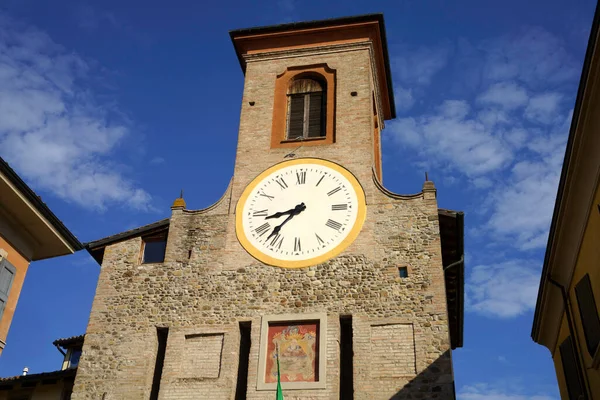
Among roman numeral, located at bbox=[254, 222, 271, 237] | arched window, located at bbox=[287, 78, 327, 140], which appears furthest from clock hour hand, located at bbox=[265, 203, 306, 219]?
arched window, located at bbox=[287, 78, 327, 140]

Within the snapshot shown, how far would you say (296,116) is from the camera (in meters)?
19.0

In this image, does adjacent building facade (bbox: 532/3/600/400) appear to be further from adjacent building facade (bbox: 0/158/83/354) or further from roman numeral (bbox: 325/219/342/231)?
adjacent building facade (bbox: 0/158/83/354)

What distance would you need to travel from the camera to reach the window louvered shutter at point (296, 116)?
18547 mm

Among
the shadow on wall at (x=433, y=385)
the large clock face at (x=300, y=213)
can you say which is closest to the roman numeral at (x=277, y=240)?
the large clock face at (x=300, y=213)

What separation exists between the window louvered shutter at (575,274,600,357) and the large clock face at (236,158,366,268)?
5.10 meters

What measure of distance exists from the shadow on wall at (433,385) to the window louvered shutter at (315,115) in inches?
291

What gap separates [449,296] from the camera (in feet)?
59.4

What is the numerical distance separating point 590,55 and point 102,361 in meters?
11.2

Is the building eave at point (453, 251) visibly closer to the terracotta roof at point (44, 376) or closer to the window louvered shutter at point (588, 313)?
the window louvered shutter at point (588, 313)

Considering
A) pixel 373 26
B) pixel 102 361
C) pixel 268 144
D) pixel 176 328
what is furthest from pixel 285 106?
pixel 102 361

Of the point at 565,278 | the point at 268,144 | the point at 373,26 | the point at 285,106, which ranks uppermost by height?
the point at 373,26

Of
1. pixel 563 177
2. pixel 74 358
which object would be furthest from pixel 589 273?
pixel 74 358

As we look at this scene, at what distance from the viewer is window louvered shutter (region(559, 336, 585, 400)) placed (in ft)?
44.5

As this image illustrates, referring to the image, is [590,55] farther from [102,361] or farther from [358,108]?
[102,361]
